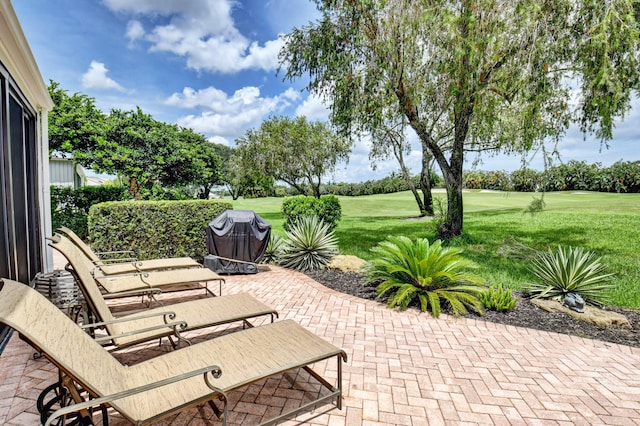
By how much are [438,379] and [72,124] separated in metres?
17.3

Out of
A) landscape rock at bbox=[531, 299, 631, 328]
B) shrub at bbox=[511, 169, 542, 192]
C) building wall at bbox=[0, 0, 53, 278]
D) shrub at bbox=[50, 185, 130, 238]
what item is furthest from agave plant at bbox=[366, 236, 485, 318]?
shrub at bbox=[50, 185, 130, 238]

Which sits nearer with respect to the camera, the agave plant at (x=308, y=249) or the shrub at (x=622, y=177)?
the agave plant at (x=308, y=249)

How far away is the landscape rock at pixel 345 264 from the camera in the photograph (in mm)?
7766

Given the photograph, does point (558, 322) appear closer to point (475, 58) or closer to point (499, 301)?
point (499, 301)

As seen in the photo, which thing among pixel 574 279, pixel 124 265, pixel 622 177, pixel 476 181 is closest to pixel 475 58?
pixel 574 279

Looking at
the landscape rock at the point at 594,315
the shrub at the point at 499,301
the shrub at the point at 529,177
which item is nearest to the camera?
the landscape rock at the point at 594,315

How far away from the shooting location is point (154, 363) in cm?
250

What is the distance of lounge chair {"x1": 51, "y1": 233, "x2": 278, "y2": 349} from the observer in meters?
2.87

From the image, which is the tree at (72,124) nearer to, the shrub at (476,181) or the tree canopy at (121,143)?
the tree canopy at (121,143)

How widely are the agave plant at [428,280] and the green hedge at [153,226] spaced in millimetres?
4753

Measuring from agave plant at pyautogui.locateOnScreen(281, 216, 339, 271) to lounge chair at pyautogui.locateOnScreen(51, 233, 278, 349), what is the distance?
3880mm

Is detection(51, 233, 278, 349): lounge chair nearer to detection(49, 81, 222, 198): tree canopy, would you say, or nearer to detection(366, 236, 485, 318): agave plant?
detection(366, 236, 485, 318): agave plant

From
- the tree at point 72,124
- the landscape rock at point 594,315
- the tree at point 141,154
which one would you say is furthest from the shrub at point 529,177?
the tree at point 72,124

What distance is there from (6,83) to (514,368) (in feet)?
22.0
